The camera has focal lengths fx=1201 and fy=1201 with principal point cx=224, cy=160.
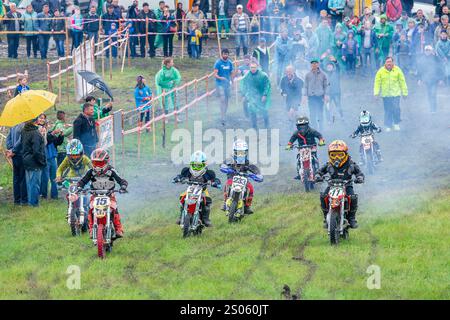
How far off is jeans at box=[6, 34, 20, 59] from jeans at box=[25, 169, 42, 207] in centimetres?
1737

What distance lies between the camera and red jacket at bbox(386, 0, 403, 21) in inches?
1584

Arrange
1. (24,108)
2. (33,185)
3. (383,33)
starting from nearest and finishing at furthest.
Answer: (24,108), (33,185), (383,33)

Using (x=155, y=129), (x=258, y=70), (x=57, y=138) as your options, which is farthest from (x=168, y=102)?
(x=57, y=138)

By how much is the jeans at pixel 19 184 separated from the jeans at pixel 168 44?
17.5 metres

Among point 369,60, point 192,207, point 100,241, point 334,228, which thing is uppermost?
point 369,60

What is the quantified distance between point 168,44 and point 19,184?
59.2 feet

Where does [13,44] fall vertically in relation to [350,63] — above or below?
above

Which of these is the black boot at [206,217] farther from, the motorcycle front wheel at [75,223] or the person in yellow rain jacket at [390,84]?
the person in yellow rain jacket at [390,84]

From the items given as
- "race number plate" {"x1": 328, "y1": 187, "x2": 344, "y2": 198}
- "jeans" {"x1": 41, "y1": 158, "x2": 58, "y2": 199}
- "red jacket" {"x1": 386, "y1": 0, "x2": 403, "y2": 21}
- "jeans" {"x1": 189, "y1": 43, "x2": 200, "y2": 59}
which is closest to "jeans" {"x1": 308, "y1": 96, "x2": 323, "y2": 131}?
"jeans" {"x1": 41, "y1": 158, "x2": 58, "y2": 199}

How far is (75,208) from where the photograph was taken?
874 inches

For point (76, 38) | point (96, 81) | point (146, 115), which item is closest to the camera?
point (96, 81)

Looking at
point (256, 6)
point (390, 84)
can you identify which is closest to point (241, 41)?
point (256, 6)

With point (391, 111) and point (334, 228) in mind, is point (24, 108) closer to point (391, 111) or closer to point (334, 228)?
point (334, 228)
